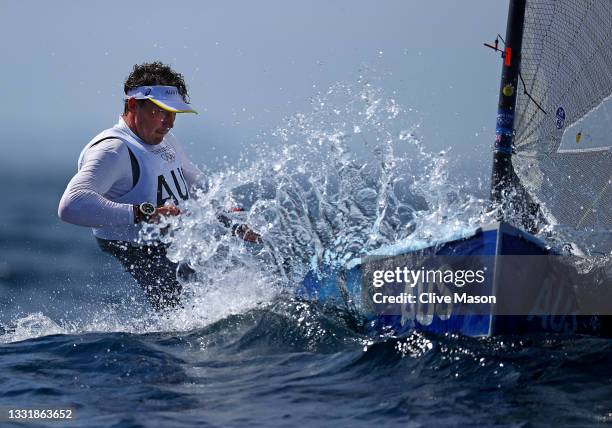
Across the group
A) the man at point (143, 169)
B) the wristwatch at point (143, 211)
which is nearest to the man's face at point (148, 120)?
the man at point (143, 169)

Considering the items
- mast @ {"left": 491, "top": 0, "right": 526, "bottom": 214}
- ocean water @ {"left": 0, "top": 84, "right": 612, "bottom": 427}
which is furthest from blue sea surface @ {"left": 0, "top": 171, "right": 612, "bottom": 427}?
mast @ {"left": 491, "top": 0, "right": 526, "bottom": 214}

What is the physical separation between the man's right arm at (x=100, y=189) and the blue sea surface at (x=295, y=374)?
2.21 ft

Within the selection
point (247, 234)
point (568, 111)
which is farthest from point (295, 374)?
point (568, 111)

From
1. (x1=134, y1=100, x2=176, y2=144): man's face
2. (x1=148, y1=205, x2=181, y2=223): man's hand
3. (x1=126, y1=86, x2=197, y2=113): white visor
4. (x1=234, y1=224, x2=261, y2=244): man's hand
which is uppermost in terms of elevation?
(x1=126, y1=86, x2=197, y2=113): white visor

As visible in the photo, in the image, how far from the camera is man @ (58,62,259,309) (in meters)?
5.21

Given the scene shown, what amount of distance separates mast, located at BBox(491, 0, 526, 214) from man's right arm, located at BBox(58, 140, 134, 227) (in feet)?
9.02

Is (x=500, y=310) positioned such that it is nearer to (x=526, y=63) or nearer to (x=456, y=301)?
(x=456, y=301)

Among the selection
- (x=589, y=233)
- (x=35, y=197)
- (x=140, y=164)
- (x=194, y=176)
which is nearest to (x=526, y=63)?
(x=589, y=233)

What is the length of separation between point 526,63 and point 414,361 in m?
3.39

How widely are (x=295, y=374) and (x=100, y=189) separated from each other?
160cm

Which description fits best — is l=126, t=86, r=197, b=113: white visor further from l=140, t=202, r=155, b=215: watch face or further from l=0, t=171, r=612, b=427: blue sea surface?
l=0, t=171, r=612, b=427: blue sea surface

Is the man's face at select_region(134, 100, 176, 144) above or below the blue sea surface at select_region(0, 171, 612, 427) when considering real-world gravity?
above

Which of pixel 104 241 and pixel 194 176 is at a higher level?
pixel 194 176

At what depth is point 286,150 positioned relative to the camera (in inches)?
232
